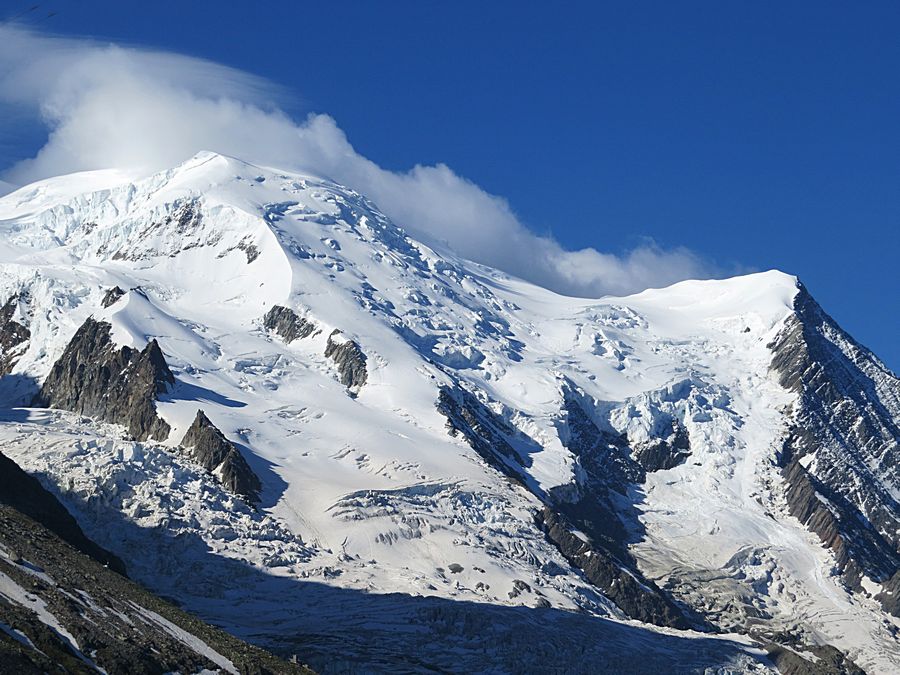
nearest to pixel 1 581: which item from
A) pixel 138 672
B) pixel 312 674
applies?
pixel 138 672

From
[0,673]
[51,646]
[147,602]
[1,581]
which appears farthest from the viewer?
[147,602]

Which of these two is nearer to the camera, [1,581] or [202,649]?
[1,581]

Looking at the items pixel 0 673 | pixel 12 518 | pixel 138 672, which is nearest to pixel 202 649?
pixel 138 672

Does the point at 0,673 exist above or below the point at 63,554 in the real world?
below

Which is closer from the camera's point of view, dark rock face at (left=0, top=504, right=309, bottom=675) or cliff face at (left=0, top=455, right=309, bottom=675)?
dark rock face at (left=0, top=504, right=309, bottom=675)

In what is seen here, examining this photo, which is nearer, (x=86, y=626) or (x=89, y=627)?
(x=86, y=626)

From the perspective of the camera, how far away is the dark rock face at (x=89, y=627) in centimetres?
14025

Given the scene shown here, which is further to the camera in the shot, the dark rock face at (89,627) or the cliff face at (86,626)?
the cliff face at (86,626)

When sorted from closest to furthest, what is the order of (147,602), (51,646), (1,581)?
(51,646) → (1,581) → (147,602)

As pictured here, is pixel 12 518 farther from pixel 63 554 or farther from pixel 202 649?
pixel 202 649

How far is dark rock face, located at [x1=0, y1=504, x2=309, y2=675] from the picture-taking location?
460ft

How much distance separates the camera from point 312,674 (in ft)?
631

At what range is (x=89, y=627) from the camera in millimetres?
155625

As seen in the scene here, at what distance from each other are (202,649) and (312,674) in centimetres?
2232
